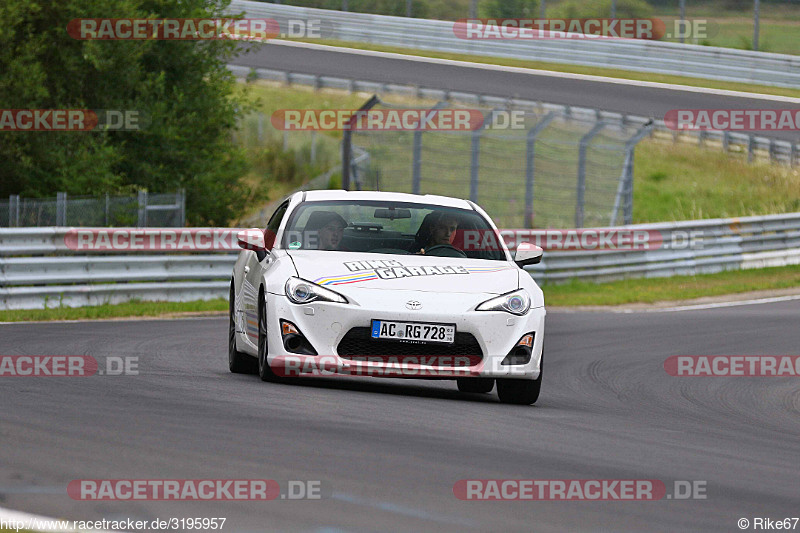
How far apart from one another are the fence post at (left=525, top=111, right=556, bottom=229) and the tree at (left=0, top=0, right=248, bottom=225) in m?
5.58

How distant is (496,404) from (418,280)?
100 centimetres

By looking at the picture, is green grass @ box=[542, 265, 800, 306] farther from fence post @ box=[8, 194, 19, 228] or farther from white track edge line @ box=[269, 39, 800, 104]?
white track edge line @ box=[269, 39, 800, 104]

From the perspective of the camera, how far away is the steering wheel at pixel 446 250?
389 inches

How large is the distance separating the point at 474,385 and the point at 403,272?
1510 millimetres

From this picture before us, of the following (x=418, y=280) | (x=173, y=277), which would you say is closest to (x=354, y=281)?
(x=418, y=280)

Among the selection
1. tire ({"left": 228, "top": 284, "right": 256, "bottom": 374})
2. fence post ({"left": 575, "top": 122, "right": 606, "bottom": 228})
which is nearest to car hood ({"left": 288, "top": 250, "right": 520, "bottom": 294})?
tire ({"left": 228, "top": 284, "right": 256, "bottom": 374})

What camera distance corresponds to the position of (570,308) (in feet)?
68.2

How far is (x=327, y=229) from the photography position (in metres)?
9.88

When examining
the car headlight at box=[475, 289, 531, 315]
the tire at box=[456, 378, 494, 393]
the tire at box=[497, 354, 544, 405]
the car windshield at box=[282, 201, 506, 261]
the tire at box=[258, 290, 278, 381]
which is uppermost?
the car windshield at box=[282, 201, 506, 261]

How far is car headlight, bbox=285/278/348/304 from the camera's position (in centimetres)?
891

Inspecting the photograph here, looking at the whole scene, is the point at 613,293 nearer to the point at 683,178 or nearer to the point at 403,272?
the point at 403,272

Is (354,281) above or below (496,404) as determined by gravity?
above

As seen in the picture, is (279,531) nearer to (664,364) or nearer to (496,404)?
(496,404)

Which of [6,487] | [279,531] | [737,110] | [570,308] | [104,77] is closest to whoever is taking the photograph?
[279,531]
